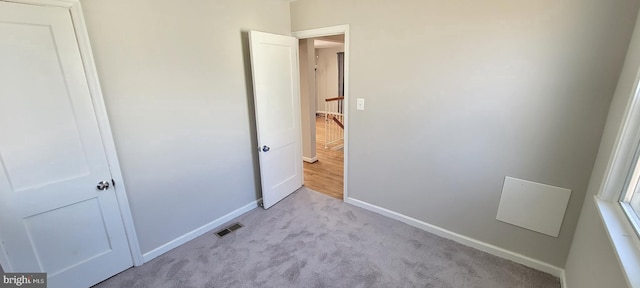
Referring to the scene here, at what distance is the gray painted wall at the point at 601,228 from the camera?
121 cm

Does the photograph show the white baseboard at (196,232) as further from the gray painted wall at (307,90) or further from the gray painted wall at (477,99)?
the gray painted wall at (307,90)

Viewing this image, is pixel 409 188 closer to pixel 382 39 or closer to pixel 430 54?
pixel 430 54

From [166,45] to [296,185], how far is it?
7.07 ft

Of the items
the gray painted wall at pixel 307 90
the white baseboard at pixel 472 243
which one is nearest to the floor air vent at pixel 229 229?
the white baseboard at pixel 472 243

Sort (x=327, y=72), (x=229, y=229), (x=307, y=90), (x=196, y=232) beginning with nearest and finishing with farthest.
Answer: (x=196, y=232) → (x=229, y=229) → (x=307, y=90) → (x=327, y=72)

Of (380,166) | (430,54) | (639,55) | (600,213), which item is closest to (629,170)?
(600,213)

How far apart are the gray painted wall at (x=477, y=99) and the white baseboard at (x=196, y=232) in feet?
4.65

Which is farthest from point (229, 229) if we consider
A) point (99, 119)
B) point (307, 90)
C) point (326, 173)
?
point (307, 90)

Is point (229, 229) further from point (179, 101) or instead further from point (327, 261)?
point (179, 101)

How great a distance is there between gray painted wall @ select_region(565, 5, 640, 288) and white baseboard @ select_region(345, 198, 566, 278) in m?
0.23

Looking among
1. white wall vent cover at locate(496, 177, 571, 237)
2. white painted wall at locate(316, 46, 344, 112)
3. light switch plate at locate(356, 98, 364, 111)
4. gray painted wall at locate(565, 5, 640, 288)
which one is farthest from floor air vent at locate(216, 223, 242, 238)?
white painted wall at locate(316, 46, 344, 112)

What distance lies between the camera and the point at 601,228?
136 cm

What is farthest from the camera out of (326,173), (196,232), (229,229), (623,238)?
(326,173)

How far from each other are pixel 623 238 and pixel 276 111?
8.77 feet
